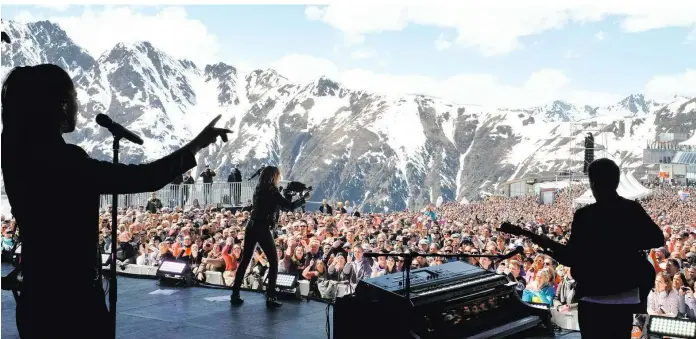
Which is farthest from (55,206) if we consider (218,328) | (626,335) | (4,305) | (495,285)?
(4,305)

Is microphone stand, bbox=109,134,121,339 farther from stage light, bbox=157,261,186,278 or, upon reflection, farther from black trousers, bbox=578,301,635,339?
stage light, bbox=157,261,186,278

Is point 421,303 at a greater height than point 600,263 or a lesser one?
lesser

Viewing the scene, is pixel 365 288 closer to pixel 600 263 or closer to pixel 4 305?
pixel 600 263

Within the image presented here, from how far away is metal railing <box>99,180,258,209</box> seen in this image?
2089cm

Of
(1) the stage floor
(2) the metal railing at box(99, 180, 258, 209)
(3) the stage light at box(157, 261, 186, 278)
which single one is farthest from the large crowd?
(2) the metal railing at box(99, 180, 258, 209)

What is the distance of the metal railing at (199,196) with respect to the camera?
68.5ft

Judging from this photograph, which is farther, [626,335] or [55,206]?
[626,335]

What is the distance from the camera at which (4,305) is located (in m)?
6.41

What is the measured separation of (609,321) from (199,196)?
19356 millimetres

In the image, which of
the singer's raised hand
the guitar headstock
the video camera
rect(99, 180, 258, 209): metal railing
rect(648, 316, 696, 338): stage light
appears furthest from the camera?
rect(99, 180, 258, 209): metal railing

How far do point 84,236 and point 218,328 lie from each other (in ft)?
12.3

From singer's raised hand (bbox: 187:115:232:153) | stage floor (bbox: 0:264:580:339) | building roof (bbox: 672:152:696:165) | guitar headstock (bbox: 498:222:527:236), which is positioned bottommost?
stage floor (bbox: 0:264:580:339)

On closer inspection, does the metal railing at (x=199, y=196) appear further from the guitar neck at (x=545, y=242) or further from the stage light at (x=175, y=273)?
the guitar neck at (x=545, y=242)

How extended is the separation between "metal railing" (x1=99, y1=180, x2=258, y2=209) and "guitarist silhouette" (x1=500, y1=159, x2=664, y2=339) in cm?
1791
